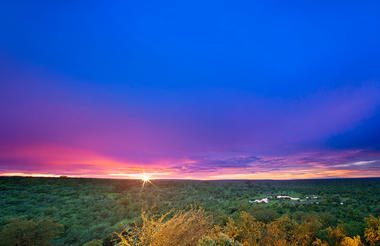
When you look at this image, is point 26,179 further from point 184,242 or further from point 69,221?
point 184,242

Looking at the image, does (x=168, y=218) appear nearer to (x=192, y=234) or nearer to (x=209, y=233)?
(x=209, y=233)

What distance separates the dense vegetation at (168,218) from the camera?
732 centimetres

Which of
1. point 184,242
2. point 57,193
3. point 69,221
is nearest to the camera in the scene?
point 184,242

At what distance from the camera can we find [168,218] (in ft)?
93.4

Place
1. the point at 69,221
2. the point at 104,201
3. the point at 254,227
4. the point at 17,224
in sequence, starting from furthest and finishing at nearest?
the point at 104,201, the point at 69,221, the point at 17,224, the point at 254,227

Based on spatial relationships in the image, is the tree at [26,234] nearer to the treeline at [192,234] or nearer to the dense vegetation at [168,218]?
the dense vegetation at [168,218]

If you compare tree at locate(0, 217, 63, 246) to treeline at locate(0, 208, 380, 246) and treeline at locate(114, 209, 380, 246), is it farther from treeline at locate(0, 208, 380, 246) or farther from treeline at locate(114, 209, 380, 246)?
treeline at locate(114, 209, 380, 246)

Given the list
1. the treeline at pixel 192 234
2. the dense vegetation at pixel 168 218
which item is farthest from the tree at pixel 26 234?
the treeline at pixel 192 234

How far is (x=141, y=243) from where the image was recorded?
19.7 ft

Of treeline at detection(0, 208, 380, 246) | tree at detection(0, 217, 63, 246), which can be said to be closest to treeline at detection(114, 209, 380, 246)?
treeline at detection(0, 208, 380, 246)

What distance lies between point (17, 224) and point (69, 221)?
14.1 m

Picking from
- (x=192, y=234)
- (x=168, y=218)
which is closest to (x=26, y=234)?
(x=168, y=218)

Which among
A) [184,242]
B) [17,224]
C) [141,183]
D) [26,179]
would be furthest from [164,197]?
[184,242]

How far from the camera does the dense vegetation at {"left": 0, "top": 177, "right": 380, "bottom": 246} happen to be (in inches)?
288
